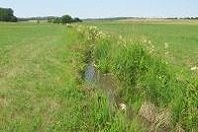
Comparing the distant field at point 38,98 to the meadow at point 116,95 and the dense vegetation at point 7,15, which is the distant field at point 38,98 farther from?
the dense vegetation at point 7,15

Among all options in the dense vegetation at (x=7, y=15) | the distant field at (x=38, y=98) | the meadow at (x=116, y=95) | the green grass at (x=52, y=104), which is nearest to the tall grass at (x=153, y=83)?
the meadow at (x=116, y=95)

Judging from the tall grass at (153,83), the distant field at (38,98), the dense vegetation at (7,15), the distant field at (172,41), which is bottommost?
the dense vegetation at (7,15)

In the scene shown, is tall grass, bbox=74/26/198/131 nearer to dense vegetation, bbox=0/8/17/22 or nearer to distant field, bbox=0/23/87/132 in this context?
distant field, bbox=0/23/87/132

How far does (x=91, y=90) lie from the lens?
12312 mm

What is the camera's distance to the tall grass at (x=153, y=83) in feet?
30.1

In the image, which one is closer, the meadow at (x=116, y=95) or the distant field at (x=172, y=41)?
the meadow at (x=116, y=95)

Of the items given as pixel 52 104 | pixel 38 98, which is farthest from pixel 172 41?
pixel 52 104

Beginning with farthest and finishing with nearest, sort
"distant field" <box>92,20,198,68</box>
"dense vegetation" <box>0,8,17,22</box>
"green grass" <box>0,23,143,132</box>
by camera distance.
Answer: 1. "dense vegetation" <box>0,8,17,22</box>
2. "distant field" <box>92,20,198,68</box>
3. "green grass" <box>0,23,143,132</box>

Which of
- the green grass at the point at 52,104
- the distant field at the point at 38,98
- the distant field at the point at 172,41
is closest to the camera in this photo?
the green grass at the point at 52,104

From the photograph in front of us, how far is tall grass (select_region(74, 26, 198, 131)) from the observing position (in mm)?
9180

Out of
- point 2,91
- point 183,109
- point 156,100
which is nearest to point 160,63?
point 156,100

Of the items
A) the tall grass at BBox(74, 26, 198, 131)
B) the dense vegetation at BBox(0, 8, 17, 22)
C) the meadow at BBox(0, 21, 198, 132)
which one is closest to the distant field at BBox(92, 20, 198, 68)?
the tall grass at BBox(74, 26, 198, 131)

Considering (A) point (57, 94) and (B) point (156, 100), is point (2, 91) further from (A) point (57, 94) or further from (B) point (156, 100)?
(B) point (156, 100)

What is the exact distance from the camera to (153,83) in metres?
11.3
